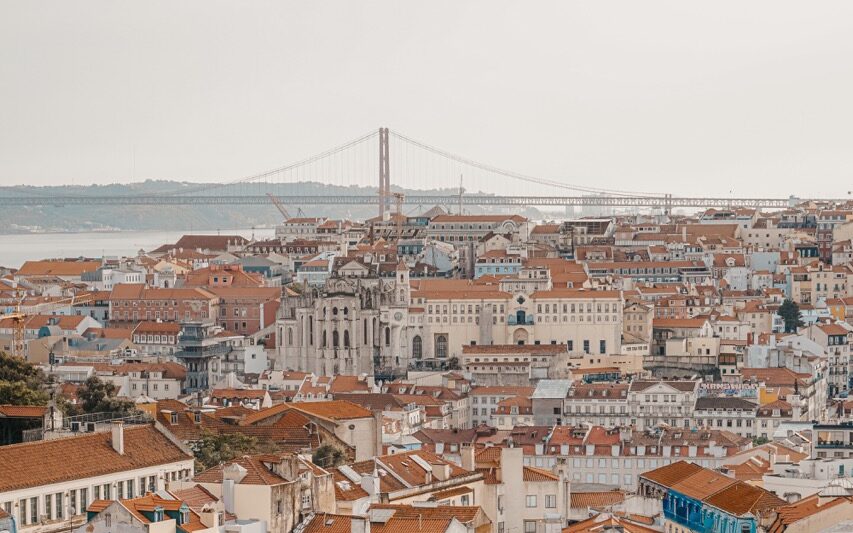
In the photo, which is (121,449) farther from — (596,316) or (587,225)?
(587,225)

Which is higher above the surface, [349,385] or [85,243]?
[349,385]

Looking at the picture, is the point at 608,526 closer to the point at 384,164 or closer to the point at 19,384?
the point at 19,384

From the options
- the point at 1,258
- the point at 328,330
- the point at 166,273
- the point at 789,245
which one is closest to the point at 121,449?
the point at 328,330

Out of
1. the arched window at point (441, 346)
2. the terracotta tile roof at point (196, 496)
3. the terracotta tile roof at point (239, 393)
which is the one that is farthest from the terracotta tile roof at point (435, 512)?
the arched window at point (441, 346)

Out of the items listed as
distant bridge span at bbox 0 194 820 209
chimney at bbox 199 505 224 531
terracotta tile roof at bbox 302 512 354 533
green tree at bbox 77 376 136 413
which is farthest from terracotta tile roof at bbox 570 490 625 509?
distant bridge span at bbox 0 194 820 209

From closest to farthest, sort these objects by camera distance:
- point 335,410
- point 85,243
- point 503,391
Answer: point 335,410
point 503,391
point 85,243

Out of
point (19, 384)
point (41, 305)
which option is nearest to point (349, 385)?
point (41, 305)
